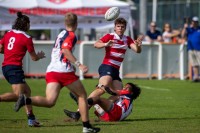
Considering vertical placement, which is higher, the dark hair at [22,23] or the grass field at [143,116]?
the dark hair at [22,23]

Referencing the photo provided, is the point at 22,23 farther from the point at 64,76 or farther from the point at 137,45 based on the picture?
the point at 137,45

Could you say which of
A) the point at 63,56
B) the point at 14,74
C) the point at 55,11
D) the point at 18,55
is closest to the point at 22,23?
the point at 18,55

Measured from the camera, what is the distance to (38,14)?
28500 mm

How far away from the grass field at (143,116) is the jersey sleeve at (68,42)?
4.74ft

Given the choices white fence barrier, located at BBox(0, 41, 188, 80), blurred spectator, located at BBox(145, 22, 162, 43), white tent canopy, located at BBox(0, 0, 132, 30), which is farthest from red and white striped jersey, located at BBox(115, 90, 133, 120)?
blurred spectator, located at BBox(145, 22, 162, 43)

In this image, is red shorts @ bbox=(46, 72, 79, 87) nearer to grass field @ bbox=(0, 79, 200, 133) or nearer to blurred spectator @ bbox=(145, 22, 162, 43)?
grass field @ bbox=(0, 79, 200, 133)

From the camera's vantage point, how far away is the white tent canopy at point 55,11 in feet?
92.5

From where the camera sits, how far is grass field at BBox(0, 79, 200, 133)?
42.0 feet

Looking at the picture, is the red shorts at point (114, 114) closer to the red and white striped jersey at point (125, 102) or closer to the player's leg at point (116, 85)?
the red and white striped jersey at point (125, 102)

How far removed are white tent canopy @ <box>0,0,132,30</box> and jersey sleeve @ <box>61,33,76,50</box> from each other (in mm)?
16161

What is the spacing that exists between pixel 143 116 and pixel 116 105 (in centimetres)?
129

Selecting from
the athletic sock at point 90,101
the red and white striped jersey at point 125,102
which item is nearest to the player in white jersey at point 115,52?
the red and white striped jersey at point 125,102

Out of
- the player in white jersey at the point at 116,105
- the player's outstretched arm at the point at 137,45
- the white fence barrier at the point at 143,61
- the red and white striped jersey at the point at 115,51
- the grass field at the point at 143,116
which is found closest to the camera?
the grass field at the point at 143,116

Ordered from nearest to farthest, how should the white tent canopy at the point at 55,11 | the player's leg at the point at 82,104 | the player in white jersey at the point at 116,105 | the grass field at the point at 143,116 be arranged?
the player's leg at the point at 82,104 → the grass field at the point at 143,116 → the player in white jersey at the point at 116,105 → the white tent canopy at the point at 55,11
